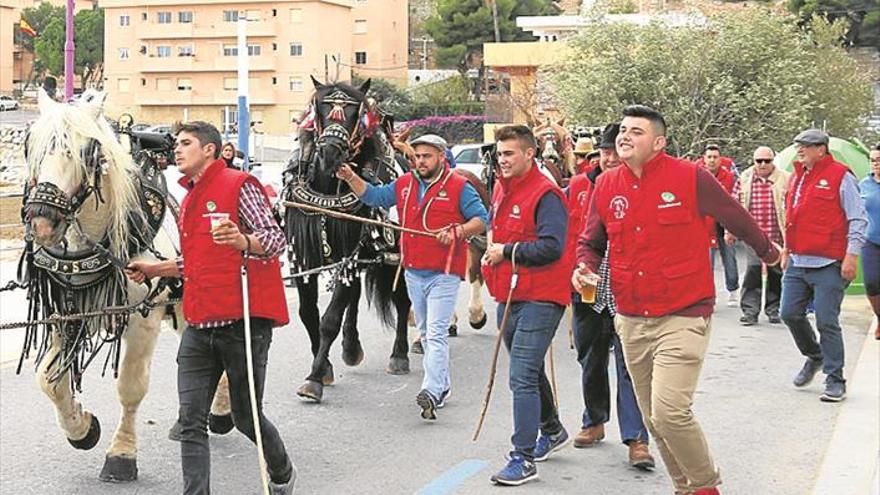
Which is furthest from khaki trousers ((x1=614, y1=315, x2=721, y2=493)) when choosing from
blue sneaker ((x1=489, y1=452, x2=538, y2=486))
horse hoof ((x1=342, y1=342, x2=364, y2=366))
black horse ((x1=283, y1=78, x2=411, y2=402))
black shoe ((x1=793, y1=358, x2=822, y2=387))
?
horse hoof ((x1=342, y1=342, x2=364, y2=366))

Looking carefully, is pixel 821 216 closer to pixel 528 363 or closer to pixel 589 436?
pixel 589 436

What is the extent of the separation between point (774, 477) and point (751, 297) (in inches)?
263

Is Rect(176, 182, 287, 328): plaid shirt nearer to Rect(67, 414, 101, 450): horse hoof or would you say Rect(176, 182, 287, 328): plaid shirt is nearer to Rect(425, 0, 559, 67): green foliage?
Rect(67, 414, 101, 450): horse hoof

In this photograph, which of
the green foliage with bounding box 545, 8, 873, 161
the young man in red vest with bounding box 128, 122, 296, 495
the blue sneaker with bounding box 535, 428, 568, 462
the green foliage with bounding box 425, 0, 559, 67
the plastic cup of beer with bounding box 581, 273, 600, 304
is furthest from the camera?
the green foliage with bounding box 425, 0, 559, 67

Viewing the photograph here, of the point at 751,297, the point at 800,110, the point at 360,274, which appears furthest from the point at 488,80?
the point at 360,274

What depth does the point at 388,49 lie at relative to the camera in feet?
272

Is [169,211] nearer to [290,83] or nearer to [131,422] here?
[131,422]

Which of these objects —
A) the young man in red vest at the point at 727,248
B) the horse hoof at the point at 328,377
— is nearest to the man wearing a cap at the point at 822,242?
the horse hoof at the point at 328,377

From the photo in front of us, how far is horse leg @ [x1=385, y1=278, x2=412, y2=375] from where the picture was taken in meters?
10.2

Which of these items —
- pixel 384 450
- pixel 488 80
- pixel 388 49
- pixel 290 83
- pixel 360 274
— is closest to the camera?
pixel 384 450

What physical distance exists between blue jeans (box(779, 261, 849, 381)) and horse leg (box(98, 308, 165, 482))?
507 cm

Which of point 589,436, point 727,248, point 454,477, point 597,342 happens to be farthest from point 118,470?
point 727,248

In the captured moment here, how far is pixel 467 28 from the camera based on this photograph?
73688 mm

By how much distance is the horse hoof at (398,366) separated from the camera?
10.2 m
